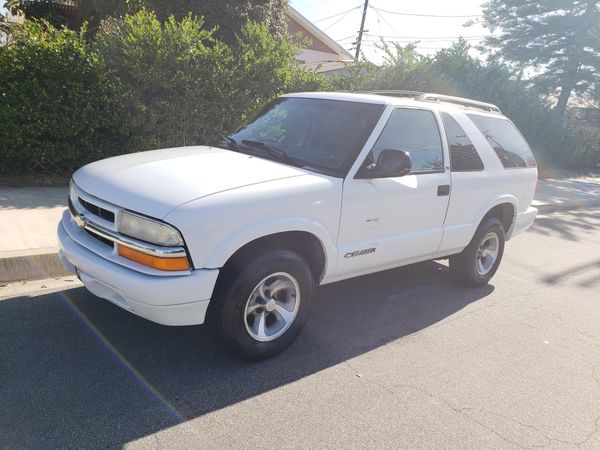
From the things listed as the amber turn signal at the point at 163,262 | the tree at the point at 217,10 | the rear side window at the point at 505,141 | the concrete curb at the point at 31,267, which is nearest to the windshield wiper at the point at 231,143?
the amber turn signal at the point at 163,262

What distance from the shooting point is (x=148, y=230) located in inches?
118

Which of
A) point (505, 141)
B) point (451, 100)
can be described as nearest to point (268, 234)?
point (451, 100)

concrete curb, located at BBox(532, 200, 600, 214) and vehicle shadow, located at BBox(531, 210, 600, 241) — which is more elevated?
concrete curb, located at BBox(532, 200, 600, 214)

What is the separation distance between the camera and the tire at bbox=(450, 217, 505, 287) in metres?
5.23

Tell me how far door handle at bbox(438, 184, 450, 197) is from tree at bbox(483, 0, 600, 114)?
831 inches

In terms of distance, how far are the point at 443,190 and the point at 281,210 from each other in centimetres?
188

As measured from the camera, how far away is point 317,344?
392cm

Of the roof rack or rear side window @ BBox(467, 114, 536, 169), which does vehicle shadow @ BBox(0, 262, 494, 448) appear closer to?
rear side window @ BBox(467, 114, 536, 169)

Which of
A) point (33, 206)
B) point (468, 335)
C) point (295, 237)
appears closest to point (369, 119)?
point (295, 237)

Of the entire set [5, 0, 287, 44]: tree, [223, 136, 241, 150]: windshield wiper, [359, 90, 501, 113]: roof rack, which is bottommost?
[223, 136, 241, 150]: windshield wiper

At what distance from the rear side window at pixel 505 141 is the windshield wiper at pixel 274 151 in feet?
7.53

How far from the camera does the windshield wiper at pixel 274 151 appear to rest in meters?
3.92

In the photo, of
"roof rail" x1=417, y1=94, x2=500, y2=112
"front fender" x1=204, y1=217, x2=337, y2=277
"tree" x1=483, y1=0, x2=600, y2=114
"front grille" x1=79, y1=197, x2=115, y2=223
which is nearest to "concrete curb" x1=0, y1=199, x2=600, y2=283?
"front grille" x1=79, y1=197, x2=115, y2=223

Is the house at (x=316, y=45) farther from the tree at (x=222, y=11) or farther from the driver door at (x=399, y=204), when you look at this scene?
the driver door at (x=399, y=204)
